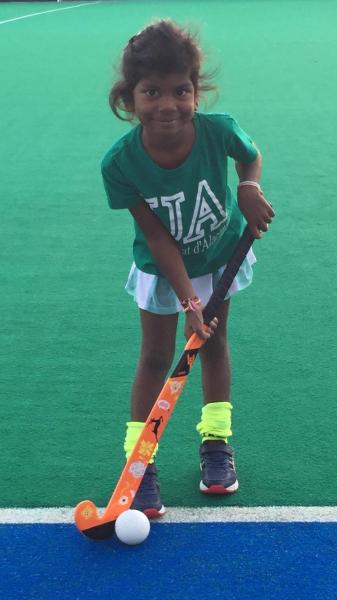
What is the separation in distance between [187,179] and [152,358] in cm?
64

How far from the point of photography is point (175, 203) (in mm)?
2436

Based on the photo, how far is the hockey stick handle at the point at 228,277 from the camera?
2.55 meters

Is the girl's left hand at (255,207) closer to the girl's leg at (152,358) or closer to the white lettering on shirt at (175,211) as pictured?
the white lettering on shirt at (175,211)

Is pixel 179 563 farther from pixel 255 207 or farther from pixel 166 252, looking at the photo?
pixel 255 207

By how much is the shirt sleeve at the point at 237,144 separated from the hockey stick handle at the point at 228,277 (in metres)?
0.21

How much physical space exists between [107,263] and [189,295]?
2124 mm

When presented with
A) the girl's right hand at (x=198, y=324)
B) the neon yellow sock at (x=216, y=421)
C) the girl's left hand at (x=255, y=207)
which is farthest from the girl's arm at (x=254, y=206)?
the neon yellow sock at (x=216, y=421)

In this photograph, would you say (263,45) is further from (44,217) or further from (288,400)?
(288,400)

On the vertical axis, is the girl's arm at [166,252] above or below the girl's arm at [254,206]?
below

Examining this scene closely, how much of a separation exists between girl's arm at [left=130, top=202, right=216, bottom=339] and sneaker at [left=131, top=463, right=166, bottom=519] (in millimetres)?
552

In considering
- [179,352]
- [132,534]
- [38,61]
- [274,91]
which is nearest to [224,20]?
[38,61]

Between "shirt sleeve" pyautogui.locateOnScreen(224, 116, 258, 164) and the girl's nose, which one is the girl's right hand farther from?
the girl's nose

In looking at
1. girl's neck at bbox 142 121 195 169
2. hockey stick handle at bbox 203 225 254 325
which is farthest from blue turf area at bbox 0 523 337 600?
girl's neck at bbox 142 121 195 169

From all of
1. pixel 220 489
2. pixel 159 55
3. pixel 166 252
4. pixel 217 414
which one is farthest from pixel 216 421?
pixel 159 55
